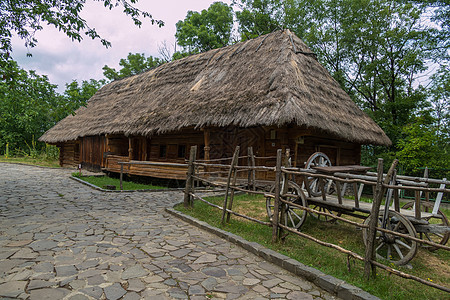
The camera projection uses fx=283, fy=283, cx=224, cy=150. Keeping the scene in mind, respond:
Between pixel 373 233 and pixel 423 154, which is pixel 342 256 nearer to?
pixel 373 233

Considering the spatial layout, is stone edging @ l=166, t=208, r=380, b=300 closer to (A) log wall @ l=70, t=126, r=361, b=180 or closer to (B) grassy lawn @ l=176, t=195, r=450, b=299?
(B) grassy lawn @ l=176, t=195, r=450, b=299

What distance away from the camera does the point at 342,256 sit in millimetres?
3842

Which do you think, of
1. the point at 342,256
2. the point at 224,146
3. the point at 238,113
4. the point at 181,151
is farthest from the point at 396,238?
the point at 181,151

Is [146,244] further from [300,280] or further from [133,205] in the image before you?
[133,205]

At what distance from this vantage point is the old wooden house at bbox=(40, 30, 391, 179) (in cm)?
897

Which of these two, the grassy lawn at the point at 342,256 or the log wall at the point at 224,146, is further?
the log wall at the point at 224,146

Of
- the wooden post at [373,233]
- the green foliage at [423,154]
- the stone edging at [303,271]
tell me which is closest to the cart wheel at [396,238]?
the wooden post at [373,233]

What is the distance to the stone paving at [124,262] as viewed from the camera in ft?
9.18

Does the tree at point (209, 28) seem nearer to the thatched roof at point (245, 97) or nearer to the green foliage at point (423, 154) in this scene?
the thatched roof at point (245, 97)

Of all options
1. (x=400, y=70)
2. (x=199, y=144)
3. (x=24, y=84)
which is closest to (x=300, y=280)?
(x=24, y=84)

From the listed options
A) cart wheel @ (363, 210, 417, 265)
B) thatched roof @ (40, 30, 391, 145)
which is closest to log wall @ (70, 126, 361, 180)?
thatched roof @ (40, 30, 391, 145)

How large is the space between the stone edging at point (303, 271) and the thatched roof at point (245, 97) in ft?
14.5

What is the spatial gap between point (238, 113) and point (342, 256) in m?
6.01

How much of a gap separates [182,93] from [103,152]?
5.88 metres
